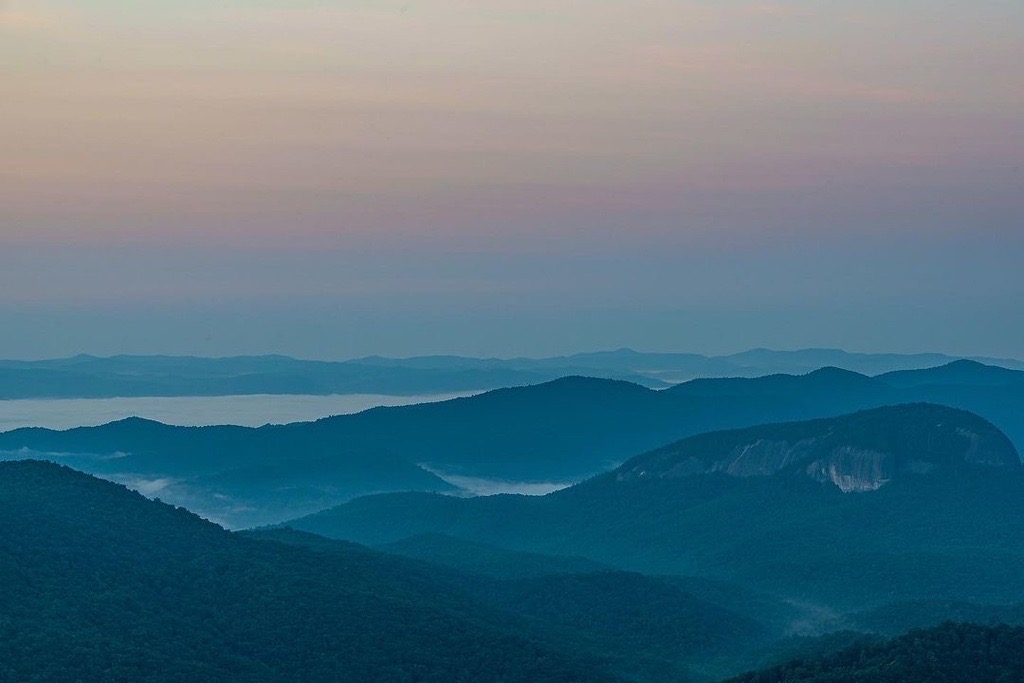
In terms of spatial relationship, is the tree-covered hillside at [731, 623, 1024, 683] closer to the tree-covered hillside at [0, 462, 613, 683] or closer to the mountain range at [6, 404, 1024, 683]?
the mountain range at [6, 404, 1024, 683]

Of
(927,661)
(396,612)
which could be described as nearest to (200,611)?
(396,612)

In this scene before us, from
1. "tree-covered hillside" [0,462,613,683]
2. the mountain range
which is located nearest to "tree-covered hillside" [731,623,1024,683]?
the mountain range

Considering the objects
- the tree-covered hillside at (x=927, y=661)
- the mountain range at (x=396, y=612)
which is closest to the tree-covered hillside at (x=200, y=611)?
the mountain range at (x=396, y=612)

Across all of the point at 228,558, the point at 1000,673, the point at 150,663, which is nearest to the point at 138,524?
the point at 228,558

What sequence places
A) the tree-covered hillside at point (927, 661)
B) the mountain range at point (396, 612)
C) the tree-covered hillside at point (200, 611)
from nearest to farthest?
1. the tree-covered hillside at point (927, 661)
2. the mountain range at point (396, 612)
3. the tree-covered hillside at point (200, 611)

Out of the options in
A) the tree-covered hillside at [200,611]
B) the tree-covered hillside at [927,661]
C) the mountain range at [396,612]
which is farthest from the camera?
the tree-covered hillside at [200,611]

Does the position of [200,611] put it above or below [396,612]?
below

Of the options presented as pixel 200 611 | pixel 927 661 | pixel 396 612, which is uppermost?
pixel 927 661

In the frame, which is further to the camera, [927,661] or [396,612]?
[396,612]

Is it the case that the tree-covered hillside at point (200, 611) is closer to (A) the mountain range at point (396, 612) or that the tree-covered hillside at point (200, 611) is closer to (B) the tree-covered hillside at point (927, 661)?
(A) the mountain range at point (396, 612)

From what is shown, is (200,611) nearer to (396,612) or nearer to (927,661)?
(396,612)

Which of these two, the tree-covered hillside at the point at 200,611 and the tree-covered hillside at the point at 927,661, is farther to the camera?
the tree-covered hillside at the point at 200,611

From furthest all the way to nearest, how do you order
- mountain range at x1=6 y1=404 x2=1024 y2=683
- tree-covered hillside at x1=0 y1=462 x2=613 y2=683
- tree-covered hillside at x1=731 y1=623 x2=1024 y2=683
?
tree-covered hillside at x1=0 y1=462 x2=613 y2=683
mountain range at x1=6 y1=404 x2=1024 y2=683
tree-covered hillside at x1=731 y1=623 x2=1024 y2=683
